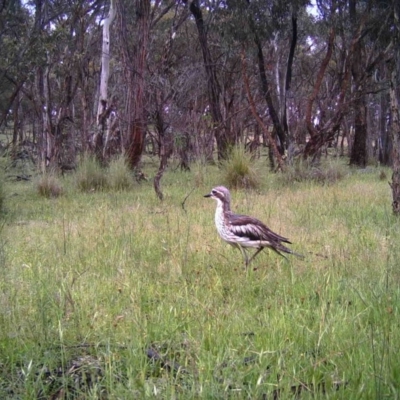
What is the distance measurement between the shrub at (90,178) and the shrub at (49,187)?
57 cm

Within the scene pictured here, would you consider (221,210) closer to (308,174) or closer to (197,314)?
(197,314)

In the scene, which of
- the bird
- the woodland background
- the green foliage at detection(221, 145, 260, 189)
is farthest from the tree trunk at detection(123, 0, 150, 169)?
the bird

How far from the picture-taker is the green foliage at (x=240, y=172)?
11516mm

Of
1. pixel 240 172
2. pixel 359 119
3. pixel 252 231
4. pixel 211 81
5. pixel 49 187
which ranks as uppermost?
pixel 211 81

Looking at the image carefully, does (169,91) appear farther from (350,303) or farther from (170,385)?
(170,385)

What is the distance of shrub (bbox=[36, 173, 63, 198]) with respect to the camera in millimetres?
12031

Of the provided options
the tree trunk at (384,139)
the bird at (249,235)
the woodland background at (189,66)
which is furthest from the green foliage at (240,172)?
the tree trunk at (384,139)

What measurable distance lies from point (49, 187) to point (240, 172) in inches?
164

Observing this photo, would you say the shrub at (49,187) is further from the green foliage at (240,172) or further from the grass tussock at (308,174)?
the grass tussock at (308,174)

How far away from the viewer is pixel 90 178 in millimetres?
12695

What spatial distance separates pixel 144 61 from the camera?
46.8 ft

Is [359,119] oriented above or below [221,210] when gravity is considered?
above

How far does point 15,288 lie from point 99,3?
1809 centimetres

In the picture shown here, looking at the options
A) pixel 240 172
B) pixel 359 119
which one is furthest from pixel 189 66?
pixel 359 119
